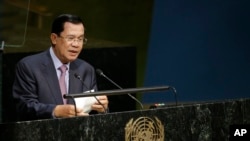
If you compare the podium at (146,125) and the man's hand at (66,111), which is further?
the man's hand at (66,111)

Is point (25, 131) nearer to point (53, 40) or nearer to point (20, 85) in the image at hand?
point (20, 85)

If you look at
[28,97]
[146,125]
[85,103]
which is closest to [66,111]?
[85,103]

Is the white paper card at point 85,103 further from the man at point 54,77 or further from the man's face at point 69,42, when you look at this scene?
the man's face at point 69,42

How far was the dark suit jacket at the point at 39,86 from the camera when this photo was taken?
376 centimetres

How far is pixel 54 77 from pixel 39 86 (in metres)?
0.11

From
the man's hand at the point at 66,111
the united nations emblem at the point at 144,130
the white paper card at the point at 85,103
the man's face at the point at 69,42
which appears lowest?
the united nations emblem at the point at 144,130

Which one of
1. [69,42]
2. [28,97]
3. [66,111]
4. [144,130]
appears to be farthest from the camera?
[69,42]

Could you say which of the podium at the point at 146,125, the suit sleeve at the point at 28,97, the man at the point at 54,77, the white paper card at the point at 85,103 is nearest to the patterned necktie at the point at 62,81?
the man at the point at 54,77

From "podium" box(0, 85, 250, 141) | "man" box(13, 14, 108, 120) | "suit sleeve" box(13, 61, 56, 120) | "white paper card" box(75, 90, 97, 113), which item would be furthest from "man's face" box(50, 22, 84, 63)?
"podium" box(0, 85, 250, 141)

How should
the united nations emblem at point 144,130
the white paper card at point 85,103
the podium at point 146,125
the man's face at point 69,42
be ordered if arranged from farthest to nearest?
the man's face at point 69,42 → the white paper card at point 85,103 → the united nations emblem at point 144,130 → the podium at point 146,125

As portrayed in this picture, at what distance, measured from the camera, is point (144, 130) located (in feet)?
10.8

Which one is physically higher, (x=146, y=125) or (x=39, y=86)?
(x=39, y=86)

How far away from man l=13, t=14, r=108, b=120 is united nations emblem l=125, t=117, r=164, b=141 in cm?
47

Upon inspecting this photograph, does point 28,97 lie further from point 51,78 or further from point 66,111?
point 66,111
